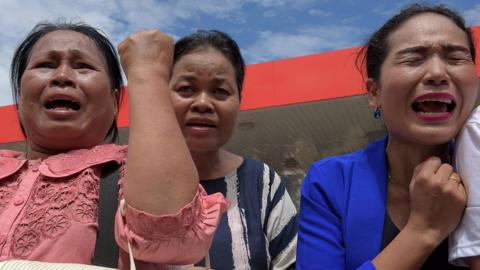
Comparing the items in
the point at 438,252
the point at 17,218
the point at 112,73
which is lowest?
the point at 438,252

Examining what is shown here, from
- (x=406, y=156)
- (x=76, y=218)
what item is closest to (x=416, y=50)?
(x=406, y=156)

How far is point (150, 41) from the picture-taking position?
1.07 m

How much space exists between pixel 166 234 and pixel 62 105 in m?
0.63

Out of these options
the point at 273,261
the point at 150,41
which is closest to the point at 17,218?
the point at 150,41

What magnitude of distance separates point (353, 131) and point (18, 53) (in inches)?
284

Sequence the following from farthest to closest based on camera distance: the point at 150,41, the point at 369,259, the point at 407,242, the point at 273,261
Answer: the point at 273,261
the point at 369,259
the point at 407,242
the point at 150,41

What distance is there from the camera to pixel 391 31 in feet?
5.29

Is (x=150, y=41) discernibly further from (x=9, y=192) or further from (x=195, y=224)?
(x=9, y=192)

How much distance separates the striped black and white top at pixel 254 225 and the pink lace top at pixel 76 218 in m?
0.58

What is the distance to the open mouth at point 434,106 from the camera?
143 centimetres

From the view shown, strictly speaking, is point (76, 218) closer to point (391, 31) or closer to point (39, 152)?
point (39, 152)

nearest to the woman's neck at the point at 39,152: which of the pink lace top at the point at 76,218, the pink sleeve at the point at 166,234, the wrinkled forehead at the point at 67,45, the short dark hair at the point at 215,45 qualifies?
the pink lace top at the point at 76,218

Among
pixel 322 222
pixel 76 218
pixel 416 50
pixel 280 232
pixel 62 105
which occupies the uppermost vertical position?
pixel 416 50

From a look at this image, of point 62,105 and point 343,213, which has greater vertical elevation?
point 62,105
